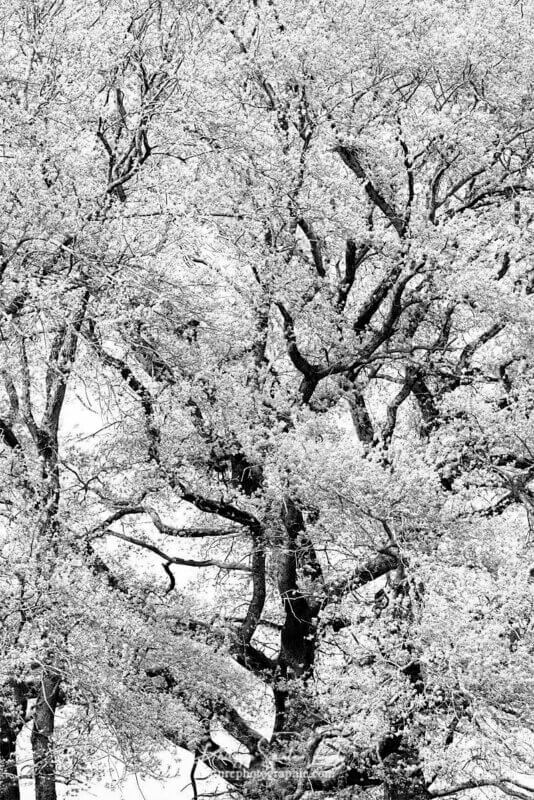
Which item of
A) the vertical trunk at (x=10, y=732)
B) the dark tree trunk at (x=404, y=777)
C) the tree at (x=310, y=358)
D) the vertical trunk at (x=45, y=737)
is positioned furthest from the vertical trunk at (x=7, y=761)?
the dark tree trunk at (x=404, y=777)

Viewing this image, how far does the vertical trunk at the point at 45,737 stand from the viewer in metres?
11.3

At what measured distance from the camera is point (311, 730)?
1248 centimetres

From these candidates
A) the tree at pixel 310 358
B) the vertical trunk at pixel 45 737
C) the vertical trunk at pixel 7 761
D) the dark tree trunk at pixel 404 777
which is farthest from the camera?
the dark tree trunk at pixel 404 777

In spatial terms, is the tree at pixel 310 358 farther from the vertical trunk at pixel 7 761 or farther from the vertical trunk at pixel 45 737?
the vertical trunk at pixel 7 761

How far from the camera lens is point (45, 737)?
11641mm

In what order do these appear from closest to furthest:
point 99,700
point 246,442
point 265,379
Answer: point 99,700 → point 246,442 → point 265,379

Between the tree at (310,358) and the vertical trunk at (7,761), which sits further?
the vertical trunk at (7,761)

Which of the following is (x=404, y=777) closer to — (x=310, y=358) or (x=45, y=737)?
(x=45, y=737)

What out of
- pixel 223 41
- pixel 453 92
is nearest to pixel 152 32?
pixel 223 41

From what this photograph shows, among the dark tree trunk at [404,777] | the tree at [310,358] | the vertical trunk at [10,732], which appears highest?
the tree at [310,358]

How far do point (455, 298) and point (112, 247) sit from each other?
13.7 feet

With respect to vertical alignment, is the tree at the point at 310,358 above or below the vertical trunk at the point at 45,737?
above

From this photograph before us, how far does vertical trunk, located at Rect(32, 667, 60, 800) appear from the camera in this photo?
37.0ft

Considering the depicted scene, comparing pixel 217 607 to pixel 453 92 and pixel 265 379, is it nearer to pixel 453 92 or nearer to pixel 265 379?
pixel 265 379
